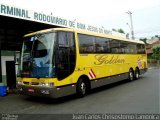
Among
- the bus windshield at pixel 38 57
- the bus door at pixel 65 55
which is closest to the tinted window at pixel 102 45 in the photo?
the bus door at pixel 65 55

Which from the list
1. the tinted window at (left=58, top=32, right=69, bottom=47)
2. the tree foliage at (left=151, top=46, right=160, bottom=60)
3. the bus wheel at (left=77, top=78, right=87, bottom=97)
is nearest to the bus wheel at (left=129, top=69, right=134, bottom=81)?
the bus wheel at (left=77, top=78, right=87, bottom=97)

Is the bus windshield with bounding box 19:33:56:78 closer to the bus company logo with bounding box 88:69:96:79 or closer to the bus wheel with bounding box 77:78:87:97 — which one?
the bus wheel with bounding box 77:78:87:97

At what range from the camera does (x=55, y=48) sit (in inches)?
374

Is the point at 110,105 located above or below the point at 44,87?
below

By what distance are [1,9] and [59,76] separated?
455 cm

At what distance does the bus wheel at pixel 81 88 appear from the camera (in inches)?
423

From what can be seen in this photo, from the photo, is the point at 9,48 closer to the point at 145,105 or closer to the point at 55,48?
the point at 55,48

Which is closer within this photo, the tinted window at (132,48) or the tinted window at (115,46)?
the tinted window at (115,46)

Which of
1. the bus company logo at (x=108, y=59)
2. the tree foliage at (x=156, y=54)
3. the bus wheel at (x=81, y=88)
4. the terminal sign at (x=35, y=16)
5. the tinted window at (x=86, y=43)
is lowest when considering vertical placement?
A: the bus wheel at (x=81, y=88)

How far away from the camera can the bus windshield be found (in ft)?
30.7

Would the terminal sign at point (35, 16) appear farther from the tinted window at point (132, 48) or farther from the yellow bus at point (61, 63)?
the tinted window at point (132, 48)

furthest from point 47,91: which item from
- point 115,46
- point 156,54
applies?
point 156,54

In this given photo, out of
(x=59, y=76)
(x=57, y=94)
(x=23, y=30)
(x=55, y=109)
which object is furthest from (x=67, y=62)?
(x=23, y=30)

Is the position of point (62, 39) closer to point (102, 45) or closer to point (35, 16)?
point (35, 16)
